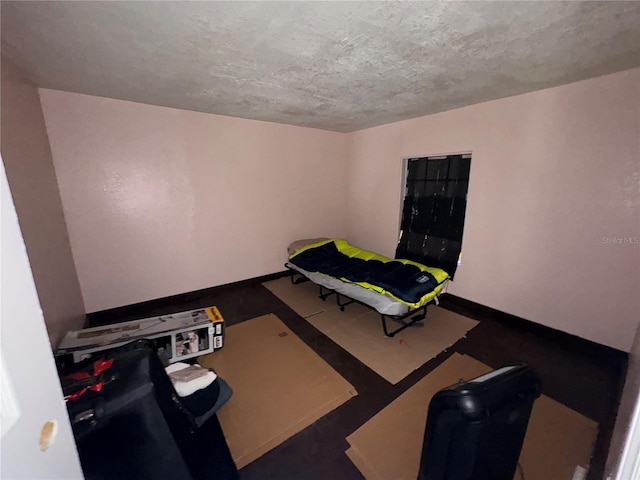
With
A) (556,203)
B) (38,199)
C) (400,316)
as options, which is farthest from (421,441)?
(38,199)

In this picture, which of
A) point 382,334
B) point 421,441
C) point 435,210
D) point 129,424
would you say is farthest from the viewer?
point 435,210

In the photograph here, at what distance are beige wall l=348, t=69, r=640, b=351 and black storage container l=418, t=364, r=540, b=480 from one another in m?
1.94

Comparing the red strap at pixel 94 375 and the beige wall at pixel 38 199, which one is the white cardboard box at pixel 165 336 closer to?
the beige wall at pixel 38 199

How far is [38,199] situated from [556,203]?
4.30 m

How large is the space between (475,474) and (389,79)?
8.01 ft

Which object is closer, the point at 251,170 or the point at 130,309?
the point at 130,309

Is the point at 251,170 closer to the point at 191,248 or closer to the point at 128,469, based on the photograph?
the point at 191,248

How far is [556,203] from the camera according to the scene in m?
2.23

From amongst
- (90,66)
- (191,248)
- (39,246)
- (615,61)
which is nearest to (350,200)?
(191,248)

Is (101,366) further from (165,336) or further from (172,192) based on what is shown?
(172,192)

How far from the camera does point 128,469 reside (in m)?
0.97

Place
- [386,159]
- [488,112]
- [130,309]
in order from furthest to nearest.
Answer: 1. [386,159]
2. [130,309]
3. [488,112]

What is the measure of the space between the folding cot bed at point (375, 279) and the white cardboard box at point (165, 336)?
1.28 m

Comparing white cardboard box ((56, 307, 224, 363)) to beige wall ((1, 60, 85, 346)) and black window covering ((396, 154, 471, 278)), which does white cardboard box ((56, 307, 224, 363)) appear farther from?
black window covering ((396, 154, 471, 278))
